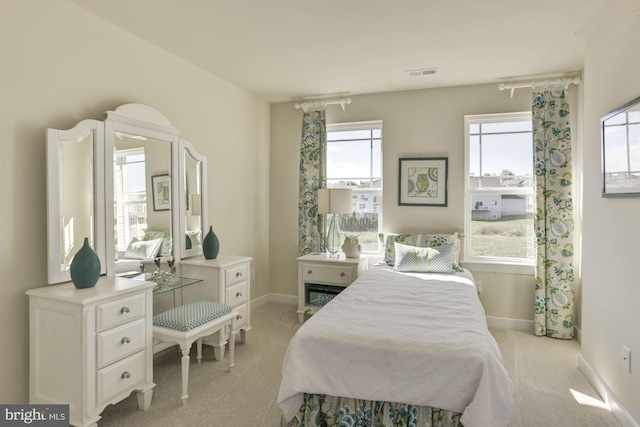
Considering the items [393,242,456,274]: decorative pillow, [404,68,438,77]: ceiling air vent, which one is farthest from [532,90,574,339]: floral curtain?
[404,68,438,77]: ceiling air vent

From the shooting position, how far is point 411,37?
2.79 metres

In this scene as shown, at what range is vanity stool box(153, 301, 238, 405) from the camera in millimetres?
2363

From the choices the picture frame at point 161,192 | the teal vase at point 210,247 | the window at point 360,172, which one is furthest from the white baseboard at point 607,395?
the picture frame at point 161,192

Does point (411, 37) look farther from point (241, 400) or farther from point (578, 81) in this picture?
point (241, 400)

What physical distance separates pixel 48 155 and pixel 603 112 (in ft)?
11.5

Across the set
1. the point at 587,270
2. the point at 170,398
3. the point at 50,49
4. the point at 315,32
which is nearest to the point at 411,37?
the point at 315,32

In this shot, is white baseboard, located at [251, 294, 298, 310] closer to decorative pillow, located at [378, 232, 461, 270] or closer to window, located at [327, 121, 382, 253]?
window, located at [327, 121, 382, 253]

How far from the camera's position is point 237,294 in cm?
323

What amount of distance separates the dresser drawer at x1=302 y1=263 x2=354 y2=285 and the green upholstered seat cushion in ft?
4.14

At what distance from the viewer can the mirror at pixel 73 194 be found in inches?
84.4

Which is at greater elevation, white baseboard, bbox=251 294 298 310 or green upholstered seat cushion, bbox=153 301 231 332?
green upholstered seat cushion, bbox=153 301 231 332

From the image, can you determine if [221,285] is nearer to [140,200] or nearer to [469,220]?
[140,200]

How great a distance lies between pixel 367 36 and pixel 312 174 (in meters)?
1.87

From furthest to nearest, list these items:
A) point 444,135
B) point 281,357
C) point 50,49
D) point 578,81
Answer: point 444,135
point 578,81
point 281,357
point 50,49
